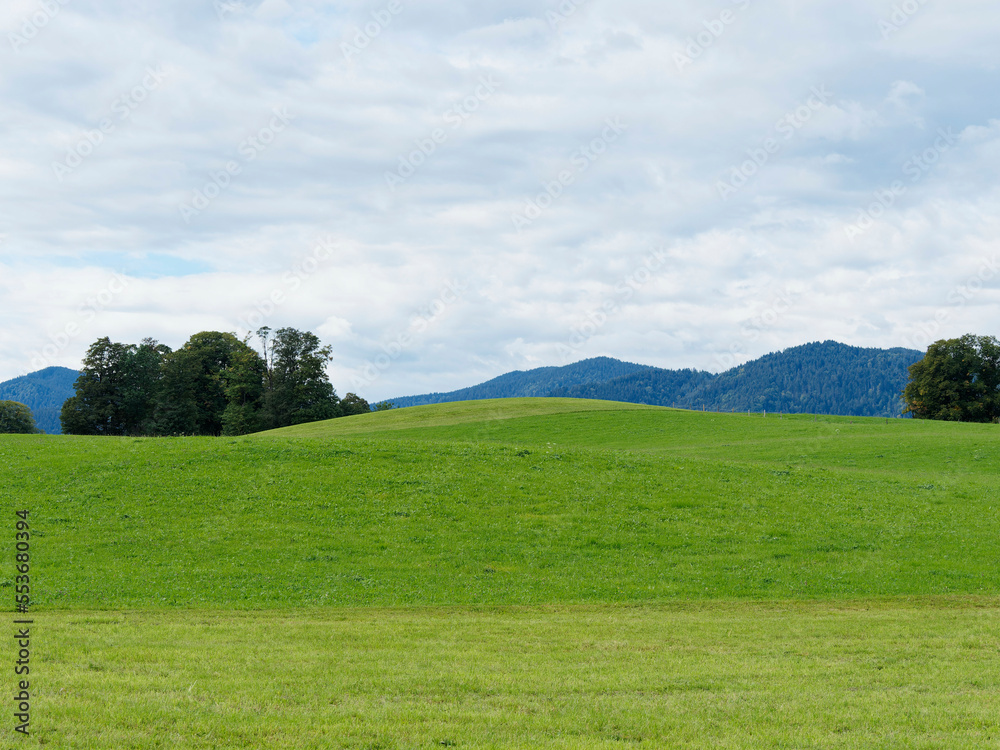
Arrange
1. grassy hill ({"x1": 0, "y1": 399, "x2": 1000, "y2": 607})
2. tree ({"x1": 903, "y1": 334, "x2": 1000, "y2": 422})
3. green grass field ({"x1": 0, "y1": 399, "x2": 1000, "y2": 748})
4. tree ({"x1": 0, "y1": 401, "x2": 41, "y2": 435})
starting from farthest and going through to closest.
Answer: tree ({"x1": 0, "y1": 401, "x2": 41, "y2": 435}) → tree ({"x1": 903, "y1": 334, "x2": 1000, "y2": 422}) → grassy hill ({"x1": 0, "y1": 399, "x2": 1000, "y2": 607}) → green grass field ({"x1": 0, "y1": 399, "x2": 1000, "y2": 748})

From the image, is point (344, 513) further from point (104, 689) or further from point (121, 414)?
point (121, 414)

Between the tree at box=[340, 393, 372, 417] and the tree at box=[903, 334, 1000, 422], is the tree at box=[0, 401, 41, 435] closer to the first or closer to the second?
the tree at box=[340, 393, 372, 417]

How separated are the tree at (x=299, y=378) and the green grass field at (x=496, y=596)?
49.3 meters

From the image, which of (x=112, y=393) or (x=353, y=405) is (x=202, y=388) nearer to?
(x=112, y=393)

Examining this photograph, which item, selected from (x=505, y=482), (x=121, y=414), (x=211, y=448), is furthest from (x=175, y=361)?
(x=505, y=482)

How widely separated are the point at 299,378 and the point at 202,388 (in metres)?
12.7

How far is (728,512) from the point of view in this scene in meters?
27.4

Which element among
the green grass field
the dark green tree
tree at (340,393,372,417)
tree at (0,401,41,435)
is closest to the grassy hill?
the green grass field

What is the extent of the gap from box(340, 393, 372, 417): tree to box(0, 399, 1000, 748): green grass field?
5814 centimetres

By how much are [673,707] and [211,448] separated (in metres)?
28.7

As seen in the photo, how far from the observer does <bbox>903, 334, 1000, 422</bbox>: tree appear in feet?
278

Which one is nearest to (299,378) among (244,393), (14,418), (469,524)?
(244,393)

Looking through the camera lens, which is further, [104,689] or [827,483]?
[827,483]

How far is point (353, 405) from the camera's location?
10100 cm
